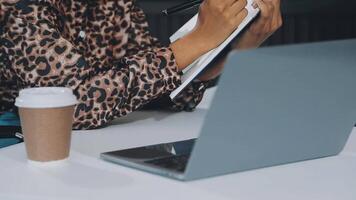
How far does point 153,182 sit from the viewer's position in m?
0.84

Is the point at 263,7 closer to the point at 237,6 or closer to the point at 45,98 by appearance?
the point at 237,6

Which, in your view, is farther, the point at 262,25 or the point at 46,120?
the point at 262,25

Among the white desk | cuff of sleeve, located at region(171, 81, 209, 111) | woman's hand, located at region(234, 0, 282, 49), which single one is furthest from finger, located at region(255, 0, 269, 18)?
the white desk

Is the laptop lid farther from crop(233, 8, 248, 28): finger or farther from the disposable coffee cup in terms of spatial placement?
crop(233, 8, 248, 28): finger

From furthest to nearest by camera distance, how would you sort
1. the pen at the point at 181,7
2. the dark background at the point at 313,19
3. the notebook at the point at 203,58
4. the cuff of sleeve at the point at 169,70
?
the dark background at the point at 313,19
the pen at the point at 181,7
the cuff of sleeve at the point at 169,70
the notebook at the point at 203,58

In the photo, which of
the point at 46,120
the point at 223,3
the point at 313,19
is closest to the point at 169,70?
the point at 223,3

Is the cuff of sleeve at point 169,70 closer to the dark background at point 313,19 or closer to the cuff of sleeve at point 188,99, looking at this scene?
the cuff of sleeve at point 188,99

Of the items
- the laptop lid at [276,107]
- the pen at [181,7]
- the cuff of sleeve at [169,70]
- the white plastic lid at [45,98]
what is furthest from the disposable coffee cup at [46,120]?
the pen at [181,7]

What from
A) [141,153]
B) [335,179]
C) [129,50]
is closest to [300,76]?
Answer: [335,179]

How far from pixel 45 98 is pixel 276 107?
1.06 feet

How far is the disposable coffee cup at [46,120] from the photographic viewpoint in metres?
0.92

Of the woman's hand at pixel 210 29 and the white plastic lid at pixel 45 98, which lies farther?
the woman's hand at pixel 210 29

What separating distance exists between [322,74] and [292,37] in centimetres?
251

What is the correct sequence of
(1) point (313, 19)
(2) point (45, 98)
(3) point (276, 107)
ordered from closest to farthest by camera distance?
1. (3) point (276, 107)
2. (2) point (45, 98)
3. (1) point (313, 19)
